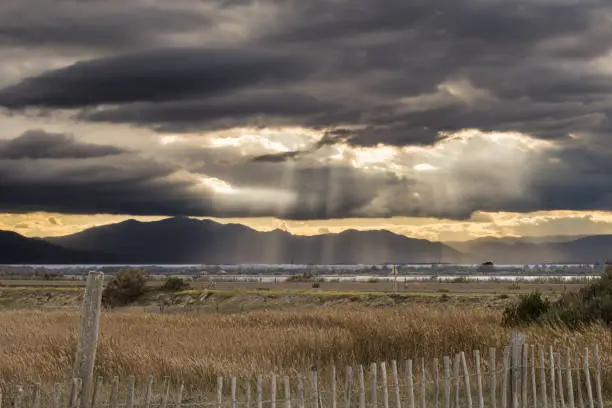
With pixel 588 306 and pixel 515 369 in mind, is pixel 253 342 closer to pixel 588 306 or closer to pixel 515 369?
pixel 515 369

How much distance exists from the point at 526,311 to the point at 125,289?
4187 cm

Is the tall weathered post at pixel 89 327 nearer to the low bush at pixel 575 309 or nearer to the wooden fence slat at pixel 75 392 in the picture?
the wooden fence slat at pixel 75 392

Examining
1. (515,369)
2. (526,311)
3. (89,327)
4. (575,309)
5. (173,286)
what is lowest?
(173,286)

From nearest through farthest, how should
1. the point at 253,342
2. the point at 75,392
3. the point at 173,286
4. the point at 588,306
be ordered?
the point at 75,392
the point at 253,342
the point at 588,306
the point at 173,286

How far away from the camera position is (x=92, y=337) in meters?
11.5

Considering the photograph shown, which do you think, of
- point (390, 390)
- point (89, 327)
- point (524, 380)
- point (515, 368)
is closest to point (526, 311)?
point (390, 390)

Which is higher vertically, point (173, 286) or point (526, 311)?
point (526, 311)

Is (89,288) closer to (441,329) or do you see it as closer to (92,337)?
(92,337)

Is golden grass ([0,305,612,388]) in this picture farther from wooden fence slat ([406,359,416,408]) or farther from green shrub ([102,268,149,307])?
green shrub ([102,268,149,307])

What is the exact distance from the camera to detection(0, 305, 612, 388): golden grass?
16828 mm

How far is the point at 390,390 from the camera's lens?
15.8 metres

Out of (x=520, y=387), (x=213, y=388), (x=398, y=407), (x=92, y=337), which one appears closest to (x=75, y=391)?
(x=92, y=337)

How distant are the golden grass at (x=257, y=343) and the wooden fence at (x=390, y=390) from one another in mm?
547

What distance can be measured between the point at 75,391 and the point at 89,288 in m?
1.55
